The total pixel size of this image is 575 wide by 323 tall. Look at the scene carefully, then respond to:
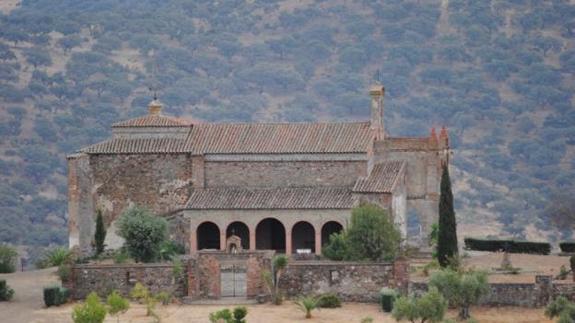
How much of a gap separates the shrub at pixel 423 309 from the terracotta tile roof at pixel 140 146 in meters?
22.3

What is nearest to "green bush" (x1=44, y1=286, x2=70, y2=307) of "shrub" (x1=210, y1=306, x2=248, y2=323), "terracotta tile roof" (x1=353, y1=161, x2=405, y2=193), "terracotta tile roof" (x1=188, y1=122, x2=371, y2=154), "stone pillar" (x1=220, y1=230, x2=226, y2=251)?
"shrub" (x1=210, y1=306, x2=248, y2=323)

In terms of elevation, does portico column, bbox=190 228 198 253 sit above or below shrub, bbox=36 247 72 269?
above

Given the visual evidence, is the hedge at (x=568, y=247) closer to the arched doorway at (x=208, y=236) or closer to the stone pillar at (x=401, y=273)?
the arched doorway at (x=208, y=236)

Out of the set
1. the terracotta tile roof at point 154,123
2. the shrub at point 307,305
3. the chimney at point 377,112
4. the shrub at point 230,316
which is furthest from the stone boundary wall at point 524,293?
the terracotta tile roof at point 154,123

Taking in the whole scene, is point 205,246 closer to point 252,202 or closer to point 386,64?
point 252,202

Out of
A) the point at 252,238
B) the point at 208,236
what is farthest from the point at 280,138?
the point at 208,236

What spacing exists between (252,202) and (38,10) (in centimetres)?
10794

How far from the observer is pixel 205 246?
79250 mm

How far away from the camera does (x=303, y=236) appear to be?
79438 millimetres

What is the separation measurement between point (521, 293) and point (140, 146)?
72.0 ft

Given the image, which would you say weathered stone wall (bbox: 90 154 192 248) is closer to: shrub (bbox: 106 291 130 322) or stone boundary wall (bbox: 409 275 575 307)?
stone boundary wall (bbox: 409 275 575 307)

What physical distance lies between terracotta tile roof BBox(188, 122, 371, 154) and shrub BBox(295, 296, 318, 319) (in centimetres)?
1513

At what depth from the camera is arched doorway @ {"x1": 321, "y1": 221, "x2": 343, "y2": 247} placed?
256ft

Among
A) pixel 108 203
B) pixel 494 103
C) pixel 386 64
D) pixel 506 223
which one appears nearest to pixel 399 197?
pixel 108 203
